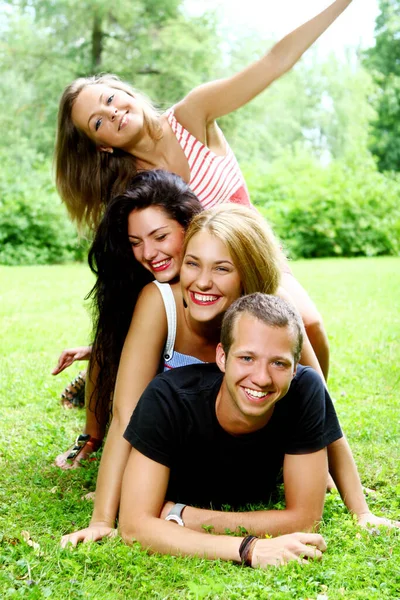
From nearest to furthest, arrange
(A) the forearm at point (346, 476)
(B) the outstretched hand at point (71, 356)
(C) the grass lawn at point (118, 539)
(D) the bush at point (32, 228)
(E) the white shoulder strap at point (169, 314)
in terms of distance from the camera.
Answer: (C) the grass lawn at point (118, 539) → (A) the forearm at point (346, 476) → (E) the white shoulder strap at point (169, 314) → (B) the outstretched hand at point (71, 356) → (D) the bush at point (32, 228)

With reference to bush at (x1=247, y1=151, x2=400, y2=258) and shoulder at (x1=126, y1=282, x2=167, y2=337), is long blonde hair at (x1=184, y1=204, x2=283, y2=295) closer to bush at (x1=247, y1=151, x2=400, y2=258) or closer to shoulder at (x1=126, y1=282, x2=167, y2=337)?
shoulder at (x1=126, y1=282, x2=167, y2=337)

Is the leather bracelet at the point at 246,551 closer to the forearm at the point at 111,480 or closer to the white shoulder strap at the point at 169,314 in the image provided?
the forearm at the point at 111,480

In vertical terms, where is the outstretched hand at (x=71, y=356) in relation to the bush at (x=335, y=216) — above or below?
above

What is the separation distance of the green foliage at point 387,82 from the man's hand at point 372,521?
36630 mm

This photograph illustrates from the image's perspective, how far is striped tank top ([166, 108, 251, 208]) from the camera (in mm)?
4266

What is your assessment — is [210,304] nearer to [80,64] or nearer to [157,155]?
[157,155]

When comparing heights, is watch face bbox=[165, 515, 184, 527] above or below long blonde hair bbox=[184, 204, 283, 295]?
below

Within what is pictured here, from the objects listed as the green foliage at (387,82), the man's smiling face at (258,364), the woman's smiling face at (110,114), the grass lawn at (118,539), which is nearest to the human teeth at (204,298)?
the man's smiling face at (258,364)

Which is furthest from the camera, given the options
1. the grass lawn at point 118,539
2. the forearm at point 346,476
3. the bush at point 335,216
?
the bush at point 335,216

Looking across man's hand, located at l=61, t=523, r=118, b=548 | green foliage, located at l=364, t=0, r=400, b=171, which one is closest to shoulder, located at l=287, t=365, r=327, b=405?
man's hand, located at l=61, t=523, r=118, b=548

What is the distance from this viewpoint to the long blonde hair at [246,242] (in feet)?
11.4

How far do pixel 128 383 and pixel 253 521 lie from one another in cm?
81

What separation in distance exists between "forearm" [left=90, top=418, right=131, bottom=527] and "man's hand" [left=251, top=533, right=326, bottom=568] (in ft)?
2.24

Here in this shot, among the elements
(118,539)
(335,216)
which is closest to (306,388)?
(118,539)
